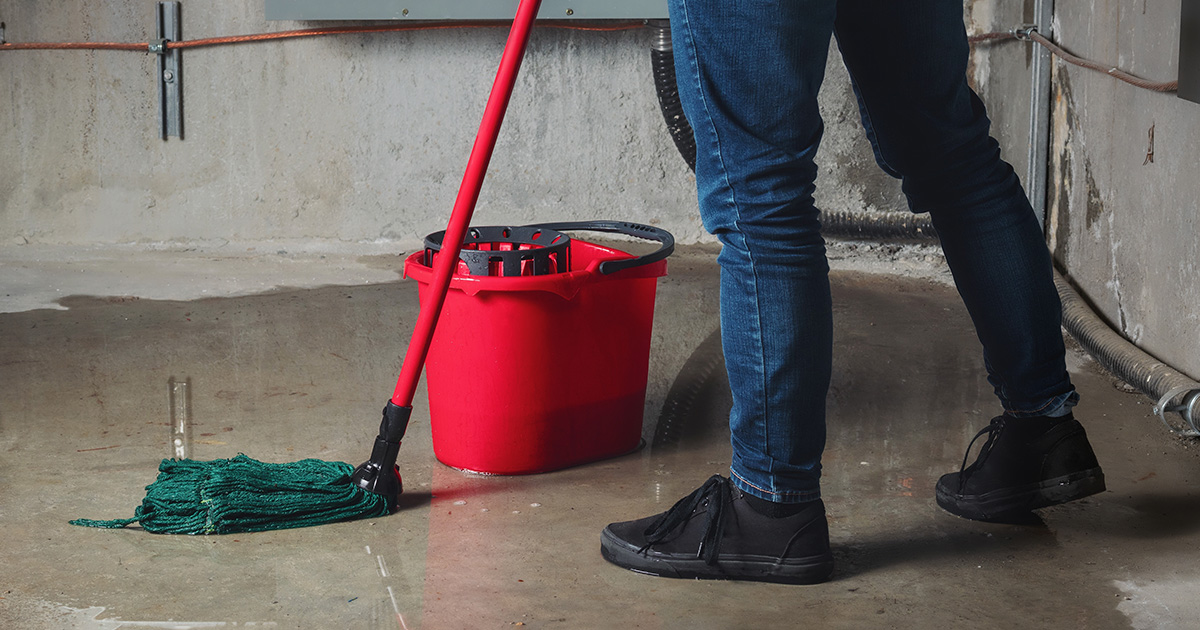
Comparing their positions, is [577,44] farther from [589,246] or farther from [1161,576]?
[1161,576]

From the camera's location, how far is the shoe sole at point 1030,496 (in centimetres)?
141

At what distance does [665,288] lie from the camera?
283cm

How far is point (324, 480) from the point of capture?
1.50 metres

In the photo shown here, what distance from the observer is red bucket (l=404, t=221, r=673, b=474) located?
5.12ft

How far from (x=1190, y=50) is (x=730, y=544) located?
3.64 feet

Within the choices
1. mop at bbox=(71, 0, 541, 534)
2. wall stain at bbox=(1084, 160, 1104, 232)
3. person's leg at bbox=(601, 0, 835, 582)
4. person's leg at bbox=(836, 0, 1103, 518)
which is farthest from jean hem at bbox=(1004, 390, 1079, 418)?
wall stain at bbox=(1084, 160, 1104, 232)

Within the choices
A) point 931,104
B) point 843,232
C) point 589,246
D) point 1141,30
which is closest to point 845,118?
point 843,232

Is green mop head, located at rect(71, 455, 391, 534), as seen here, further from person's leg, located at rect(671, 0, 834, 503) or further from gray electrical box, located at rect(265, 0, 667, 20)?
gray electrical box, located at rect(265, 0, 667, 20)

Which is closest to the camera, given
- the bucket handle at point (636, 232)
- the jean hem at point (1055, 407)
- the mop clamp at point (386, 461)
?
the jean hem at point (1055, 407)

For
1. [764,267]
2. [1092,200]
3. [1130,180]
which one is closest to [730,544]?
[764,267]

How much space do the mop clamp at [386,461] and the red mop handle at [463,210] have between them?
0.02 meters

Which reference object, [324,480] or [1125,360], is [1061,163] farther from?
[324,480]

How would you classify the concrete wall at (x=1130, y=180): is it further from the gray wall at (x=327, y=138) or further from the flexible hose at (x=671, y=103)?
the flexible hose at (x=671, y=103)

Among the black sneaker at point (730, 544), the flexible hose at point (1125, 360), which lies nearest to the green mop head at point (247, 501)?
the black sneaker at point (730, 544)
